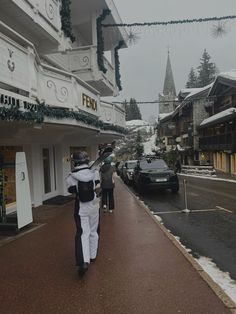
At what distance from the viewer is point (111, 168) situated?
40.4 feet

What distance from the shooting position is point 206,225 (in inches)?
391

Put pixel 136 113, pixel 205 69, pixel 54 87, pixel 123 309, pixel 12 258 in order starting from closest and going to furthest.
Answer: pixel 123 309
pixel 12 258
pixel 54 87
pixel 205 69
pixel 136 113

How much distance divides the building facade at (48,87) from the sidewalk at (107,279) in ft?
8.83

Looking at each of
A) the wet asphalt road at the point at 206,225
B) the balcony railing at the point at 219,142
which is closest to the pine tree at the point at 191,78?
the balcony railing at the point at 219,142

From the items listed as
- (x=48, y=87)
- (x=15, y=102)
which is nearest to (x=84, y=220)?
(x=15, y=102)

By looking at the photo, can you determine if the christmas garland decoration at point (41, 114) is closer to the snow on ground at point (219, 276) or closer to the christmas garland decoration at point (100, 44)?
the christmas garland decoration at point (100, 44)

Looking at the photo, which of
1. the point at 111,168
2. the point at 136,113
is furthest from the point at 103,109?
the point at 136,113

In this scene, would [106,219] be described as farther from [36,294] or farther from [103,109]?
[103,109]

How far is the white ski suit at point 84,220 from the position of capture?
5667mm

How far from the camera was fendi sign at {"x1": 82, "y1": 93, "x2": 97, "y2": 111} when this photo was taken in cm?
1302

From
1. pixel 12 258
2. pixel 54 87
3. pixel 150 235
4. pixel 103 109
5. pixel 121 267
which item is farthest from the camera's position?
pixel 103 109

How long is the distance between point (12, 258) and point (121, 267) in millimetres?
2000

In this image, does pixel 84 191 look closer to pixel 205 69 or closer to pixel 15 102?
pixel 15 102

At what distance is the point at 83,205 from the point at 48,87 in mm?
5398
